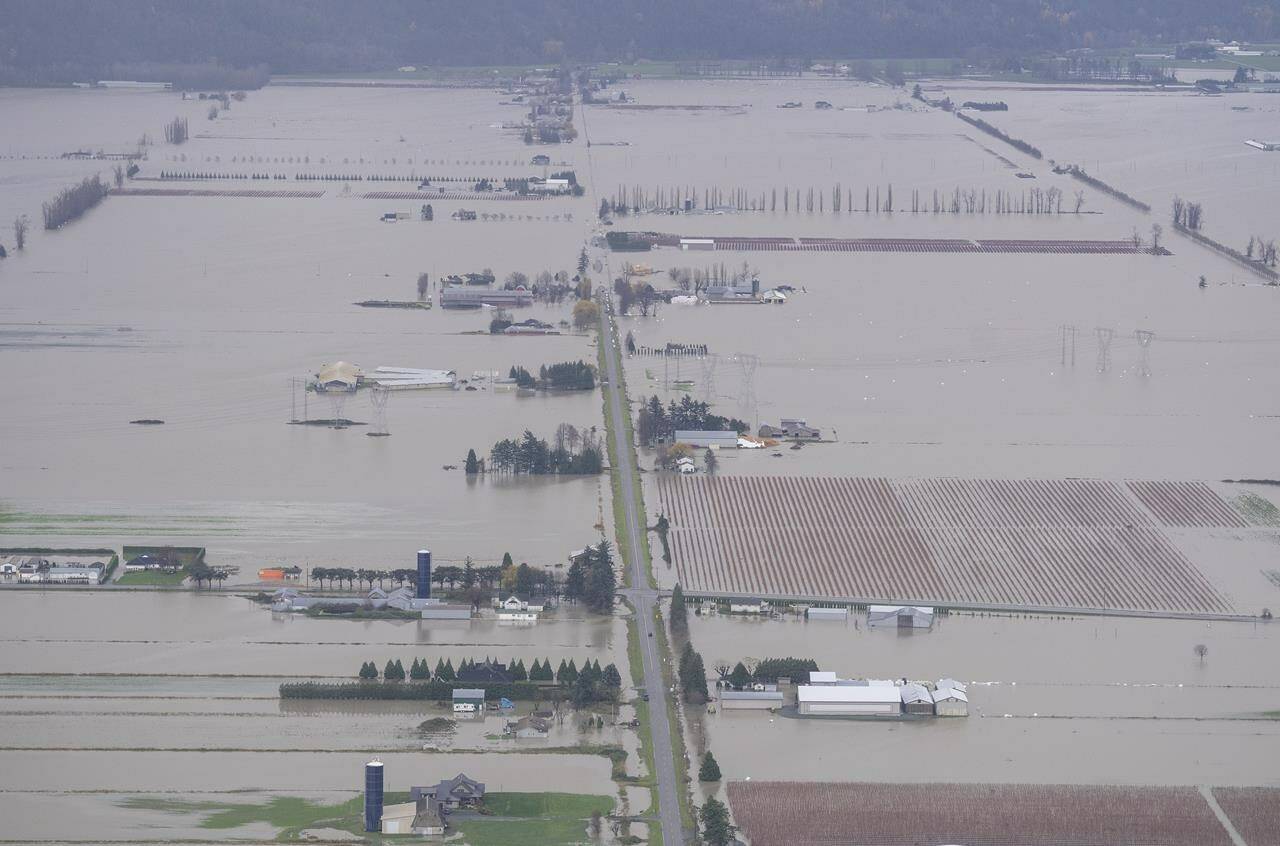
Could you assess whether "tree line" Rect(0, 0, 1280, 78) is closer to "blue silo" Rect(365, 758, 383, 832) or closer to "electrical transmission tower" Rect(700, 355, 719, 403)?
"electrical transmission tower" Rect(700, 355, 719, 403)

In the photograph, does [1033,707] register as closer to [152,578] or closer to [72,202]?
[152,578]

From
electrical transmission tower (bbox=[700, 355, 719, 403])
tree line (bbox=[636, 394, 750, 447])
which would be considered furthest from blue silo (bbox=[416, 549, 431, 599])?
electrical transmission tower (bbox=[700, 355, 719, 403])

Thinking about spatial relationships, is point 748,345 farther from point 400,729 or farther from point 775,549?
point 400,729

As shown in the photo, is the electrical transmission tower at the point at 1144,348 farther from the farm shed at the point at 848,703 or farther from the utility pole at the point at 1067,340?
the farm shed at the point at 848,703

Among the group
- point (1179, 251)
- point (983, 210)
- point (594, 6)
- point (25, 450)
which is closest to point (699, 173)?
point (983, 210)

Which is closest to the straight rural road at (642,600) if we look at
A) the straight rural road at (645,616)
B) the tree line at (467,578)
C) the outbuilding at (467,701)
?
the straight rural road at (645,616)

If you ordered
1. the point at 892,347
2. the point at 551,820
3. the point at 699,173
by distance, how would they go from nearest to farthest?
the point at 551,820 < the point at 892,347 < the point at 699,173
